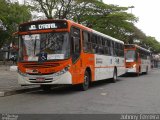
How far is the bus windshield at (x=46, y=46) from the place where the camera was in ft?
47.8

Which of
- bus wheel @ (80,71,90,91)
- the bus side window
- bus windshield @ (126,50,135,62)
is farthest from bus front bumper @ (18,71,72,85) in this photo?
bus windshield @ (126,50,135,62)

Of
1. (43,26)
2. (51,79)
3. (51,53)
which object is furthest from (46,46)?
Answer: (51,79)

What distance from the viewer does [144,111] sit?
10.1 metres

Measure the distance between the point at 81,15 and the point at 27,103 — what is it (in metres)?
24.1

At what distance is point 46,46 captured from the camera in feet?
48.3

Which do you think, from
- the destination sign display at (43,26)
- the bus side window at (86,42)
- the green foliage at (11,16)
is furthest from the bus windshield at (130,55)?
the destination sign display at (43,26)

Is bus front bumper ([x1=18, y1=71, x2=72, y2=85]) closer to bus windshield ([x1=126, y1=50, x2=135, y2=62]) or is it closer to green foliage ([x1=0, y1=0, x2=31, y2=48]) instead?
bus windshield ([x1=126, y1=50, x2=135, y2=62])

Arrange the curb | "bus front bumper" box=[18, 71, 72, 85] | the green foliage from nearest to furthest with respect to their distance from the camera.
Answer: the curb
"bus front bumper" box=[18, 71, 72, 85]
the green foliage

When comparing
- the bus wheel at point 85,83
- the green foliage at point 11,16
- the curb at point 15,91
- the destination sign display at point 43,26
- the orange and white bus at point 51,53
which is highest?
the green foliage at point 11,16

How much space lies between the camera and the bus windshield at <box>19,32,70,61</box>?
1457cm

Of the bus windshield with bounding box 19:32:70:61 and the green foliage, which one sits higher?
the green foliage

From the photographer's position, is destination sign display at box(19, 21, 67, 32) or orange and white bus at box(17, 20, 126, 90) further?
destination sign display at box(19, 21, 67, 32)

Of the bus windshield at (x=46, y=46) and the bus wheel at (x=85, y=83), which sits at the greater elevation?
the bus windshield at (x=46, y=46)

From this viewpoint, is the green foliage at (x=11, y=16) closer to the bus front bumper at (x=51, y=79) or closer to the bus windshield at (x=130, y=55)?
the bus windshield at (x=130, y=55)
